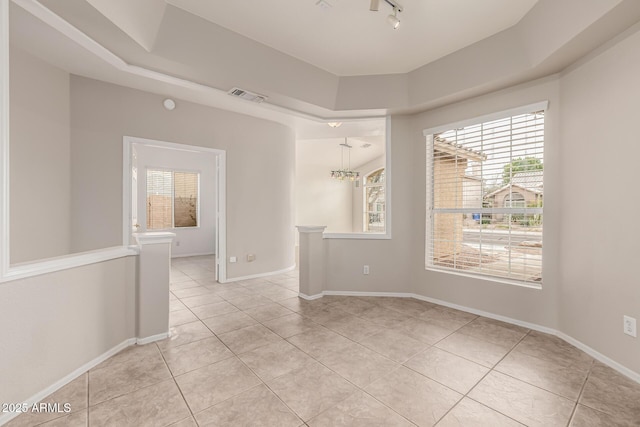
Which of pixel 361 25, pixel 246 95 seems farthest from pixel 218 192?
pixel 361 25

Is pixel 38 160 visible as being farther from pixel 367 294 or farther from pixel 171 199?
pixel 171 199

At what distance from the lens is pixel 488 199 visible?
335cm

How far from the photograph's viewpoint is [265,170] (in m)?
5.18

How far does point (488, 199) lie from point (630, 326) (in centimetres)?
161

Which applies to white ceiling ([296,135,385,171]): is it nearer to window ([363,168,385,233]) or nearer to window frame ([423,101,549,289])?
window ([363,168,385,233])

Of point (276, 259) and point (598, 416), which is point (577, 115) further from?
point (276, 259)

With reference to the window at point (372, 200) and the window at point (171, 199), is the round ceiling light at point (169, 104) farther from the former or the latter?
the window at point (372, 200)

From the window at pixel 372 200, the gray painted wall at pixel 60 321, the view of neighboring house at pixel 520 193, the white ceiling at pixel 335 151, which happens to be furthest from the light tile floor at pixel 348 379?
the window at pixel 372 200

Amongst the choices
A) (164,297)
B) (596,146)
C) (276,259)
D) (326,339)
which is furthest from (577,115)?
(276,259)

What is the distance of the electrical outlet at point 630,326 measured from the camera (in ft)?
6.93

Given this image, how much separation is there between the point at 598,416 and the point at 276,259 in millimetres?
4446

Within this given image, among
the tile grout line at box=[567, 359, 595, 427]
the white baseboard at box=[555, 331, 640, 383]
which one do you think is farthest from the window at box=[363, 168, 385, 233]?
the tile grout line at box=[567, 359, 595, 427]

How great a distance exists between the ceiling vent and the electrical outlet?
403 centimetres

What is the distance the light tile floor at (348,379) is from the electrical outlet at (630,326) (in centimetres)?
33
